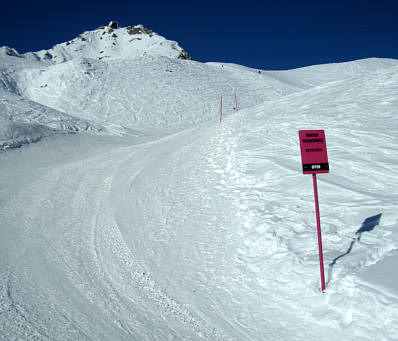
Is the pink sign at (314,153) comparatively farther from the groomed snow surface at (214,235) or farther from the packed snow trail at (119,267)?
the packed snow trail at (119,267)

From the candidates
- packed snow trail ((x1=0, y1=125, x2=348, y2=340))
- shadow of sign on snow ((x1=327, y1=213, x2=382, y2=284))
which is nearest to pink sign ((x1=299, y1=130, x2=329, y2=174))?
shadow of sign on snow ((x1=327, y1=213, x2=382, y2=284))

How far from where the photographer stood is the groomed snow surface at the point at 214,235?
3.93m

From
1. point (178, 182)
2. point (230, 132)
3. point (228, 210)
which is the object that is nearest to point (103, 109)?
point (230, 132)

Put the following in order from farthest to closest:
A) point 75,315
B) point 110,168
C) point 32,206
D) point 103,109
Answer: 1. point 103,109
2. point 110,168
3. point 32,206
4. point 75,315

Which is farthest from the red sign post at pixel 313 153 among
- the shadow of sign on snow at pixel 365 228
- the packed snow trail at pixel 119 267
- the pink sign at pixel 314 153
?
the packed snow trail at pixel 119 267

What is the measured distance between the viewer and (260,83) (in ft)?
147

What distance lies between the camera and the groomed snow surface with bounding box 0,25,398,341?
3.93 metres

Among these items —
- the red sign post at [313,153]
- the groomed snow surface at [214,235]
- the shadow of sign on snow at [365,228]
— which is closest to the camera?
the groomed snow surface at [214,235]

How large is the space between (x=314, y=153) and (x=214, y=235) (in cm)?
279

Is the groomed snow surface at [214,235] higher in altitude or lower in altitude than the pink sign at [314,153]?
lower

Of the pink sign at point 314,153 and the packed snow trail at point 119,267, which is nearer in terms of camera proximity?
the packed snow trail at point 119,267

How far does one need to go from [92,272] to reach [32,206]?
411 cm

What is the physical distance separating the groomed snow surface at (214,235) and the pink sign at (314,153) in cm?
146

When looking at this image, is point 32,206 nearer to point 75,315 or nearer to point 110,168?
point 110,168
